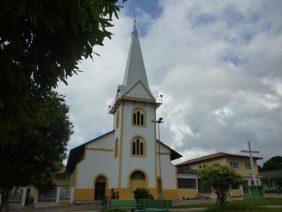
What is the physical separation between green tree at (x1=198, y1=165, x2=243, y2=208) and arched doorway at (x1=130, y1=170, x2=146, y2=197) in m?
15.9

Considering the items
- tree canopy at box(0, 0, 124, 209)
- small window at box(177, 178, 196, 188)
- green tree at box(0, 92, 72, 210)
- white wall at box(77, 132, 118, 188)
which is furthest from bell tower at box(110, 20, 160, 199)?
tree canopy at box(0, 0, 124, 209)

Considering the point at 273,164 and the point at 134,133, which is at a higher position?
the point at 273,164

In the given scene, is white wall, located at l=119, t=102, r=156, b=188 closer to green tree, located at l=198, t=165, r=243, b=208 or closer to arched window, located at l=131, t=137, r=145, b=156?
arched window, located at l=131, t=137, r=145, b=156

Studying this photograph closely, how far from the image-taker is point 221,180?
16.8m

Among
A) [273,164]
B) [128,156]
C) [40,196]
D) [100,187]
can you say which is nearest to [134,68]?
[128,156]

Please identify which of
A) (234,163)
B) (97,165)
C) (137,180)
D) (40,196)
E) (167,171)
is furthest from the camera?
(234,163)

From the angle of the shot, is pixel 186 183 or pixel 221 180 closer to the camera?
pixel 221 180

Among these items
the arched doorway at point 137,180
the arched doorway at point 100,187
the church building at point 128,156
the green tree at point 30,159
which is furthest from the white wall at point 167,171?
the green tree at point 30,159

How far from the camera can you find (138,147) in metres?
33.8

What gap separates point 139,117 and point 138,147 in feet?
11.8

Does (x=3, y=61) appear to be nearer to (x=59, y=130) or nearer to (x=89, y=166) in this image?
(x=59, y=130)

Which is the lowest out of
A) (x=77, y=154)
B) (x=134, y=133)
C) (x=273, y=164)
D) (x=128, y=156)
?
(x=128, y=156)

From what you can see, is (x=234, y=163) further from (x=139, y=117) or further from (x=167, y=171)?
(x=139, y=117)

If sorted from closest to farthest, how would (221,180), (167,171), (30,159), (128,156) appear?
(30,159) → (221,180) → (128,156) → (167,171)
